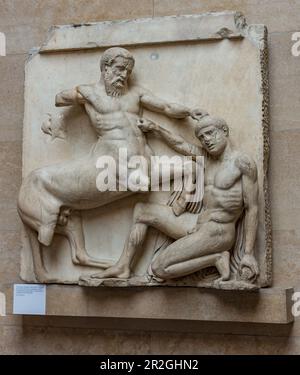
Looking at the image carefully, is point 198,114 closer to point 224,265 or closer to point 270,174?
point 270,174

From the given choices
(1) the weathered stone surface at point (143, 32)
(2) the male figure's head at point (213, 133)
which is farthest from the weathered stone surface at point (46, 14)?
(2) the male figure's head at point (213, 133)

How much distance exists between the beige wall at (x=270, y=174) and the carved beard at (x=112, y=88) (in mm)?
682

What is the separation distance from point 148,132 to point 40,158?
73 centimetres

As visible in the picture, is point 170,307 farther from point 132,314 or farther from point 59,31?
point 59,31

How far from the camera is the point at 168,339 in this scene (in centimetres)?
386

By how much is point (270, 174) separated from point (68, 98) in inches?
51.6

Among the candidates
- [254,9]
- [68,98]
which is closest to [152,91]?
[68,98]

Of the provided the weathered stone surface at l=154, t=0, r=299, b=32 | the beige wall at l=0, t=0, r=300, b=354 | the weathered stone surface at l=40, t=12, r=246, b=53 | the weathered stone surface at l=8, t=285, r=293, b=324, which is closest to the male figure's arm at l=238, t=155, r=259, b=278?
the weathered stone surface at l=8, t=285, r=293, b=324

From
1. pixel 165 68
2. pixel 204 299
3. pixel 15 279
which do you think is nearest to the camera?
pixel 204 299

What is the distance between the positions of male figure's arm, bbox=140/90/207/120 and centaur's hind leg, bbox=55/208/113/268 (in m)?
0.80

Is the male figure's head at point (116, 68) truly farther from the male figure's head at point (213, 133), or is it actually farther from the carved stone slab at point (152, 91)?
the male figure's head at point (213, 133)

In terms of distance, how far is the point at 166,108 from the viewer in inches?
146
